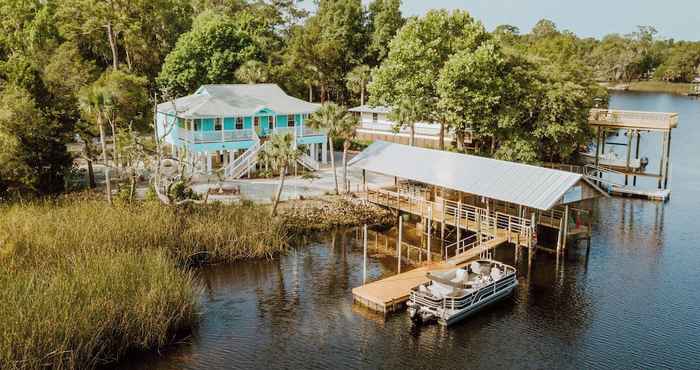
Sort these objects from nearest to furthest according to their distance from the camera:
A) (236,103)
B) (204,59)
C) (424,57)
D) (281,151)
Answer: (281,151) < (236,103) < (424,57) < (204,59)

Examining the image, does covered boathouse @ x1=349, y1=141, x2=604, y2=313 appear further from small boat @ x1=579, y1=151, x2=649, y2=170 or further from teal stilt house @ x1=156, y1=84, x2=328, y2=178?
small boat @ x1=579, y1=151, x2=649, y2=170

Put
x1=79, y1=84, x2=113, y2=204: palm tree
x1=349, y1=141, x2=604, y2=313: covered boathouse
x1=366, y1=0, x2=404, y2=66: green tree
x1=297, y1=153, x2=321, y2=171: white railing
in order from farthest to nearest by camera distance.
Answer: x1=366, y1=0, x2=404, y2=66: green tree → x1=297, y1=153, x2=321, y2=171: white railing → x1=79, y1=84, x2=113, y2=204: palm tree → x1=349, y1=141, x2=604, y2=313: covered boathouse

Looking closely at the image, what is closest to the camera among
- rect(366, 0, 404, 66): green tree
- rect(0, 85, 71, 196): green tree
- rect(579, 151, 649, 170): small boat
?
rect(0, 85, 71, 196): green tree

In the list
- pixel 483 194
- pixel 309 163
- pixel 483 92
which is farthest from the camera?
pixel 309 163

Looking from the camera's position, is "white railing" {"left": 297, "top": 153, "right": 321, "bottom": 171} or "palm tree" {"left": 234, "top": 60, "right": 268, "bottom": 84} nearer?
"white railing" {"left": 297, "top": 153, "right": 321, "bottom": 171}

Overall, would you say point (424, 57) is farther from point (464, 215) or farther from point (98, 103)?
point (98, 103)

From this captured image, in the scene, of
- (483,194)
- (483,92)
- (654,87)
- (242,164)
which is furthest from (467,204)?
(654,87)

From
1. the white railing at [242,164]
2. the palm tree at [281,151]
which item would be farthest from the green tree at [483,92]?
the palm tree at [281,151]

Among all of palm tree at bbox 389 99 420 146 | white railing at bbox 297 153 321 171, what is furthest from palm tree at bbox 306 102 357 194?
white railing at bbox 297 153 321 171
